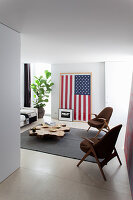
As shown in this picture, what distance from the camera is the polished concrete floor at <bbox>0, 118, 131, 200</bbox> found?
199 centimetres

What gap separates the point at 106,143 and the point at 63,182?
0.95 m

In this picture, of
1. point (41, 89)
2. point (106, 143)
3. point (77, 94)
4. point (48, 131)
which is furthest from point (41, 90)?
point (106, 143)

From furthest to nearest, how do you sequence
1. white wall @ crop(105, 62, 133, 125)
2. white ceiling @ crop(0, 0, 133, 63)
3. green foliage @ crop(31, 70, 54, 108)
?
green foliage @ crop(31, 70, 54, 108) → white wall @ crop(105, 62, 133, 125) → white ceiling @ crop(0, 0, 133, 63)

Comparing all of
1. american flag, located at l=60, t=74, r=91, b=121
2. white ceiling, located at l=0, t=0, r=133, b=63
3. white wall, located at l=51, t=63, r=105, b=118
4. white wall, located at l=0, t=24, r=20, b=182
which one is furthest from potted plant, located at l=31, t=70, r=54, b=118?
white wall, located at l=0, t=24, r=20, b=182

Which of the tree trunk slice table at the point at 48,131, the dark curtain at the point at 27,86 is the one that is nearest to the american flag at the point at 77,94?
the tree trunk slice table at the point at 48,131

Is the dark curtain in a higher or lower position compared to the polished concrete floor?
higher

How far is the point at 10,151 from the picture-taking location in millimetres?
2416

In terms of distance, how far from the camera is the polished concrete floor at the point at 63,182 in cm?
199

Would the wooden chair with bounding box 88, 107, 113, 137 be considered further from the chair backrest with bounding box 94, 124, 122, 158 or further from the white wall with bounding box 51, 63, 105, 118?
the chair backrest with bounding box 94, 124, 122, 158

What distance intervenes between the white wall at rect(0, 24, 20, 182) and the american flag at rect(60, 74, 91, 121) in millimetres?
3791

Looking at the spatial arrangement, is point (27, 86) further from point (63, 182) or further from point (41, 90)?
point (63, 182)

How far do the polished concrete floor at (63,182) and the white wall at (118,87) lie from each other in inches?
108

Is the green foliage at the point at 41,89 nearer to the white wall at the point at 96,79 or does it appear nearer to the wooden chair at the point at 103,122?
the white wall at the point at 96,79

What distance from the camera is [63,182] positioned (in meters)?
2.27
